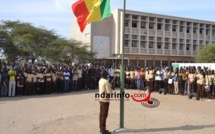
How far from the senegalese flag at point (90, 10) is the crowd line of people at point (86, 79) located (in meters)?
6.16

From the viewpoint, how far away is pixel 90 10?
8281 mm

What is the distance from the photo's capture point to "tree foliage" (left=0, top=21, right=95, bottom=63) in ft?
125

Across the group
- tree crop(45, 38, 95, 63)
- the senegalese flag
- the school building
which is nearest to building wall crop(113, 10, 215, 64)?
the school building

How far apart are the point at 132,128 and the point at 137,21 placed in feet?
149

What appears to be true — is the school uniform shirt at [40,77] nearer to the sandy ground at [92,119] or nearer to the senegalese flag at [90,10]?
the sandy ground at [92,119]

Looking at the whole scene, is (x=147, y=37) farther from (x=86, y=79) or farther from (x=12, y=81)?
(x=12, y=81)

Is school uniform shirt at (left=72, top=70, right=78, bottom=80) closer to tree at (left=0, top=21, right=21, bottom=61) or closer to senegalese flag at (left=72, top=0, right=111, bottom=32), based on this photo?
senegalese flag at (left=72, top=0, right=111, bottom=32)

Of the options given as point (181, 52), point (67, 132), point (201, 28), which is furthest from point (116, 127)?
point (201, 28)

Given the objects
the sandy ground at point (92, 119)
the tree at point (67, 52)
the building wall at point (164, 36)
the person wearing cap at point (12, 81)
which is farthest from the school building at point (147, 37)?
the sandy ground at point (92, 119)

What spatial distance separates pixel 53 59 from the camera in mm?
40531

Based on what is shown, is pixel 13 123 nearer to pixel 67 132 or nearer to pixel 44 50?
pixel 67 132

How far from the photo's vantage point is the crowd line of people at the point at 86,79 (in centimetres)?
1616

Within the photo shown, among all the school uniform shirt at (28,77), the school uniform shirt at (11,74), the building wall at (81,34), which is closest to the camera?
the school uniform shirt at (11,74)

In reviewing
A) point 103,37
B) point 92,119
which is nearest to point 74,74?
point 92,119
